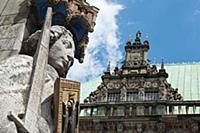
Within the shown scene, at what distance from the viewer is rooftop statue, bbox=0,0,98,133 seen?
11.0 ft

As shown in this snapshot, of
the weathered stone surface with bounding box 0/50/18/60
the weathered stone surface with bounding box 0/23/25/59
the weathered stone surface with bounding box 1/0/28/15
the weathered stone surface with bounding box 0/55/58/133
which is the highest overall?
the weathered stone surface with bounding box 1/0/28/15

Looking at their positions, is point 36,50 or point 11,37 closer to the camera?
point 36,50

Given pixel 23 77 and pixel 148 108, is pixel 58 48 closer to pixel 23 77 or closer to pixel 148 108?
pixel 23 77

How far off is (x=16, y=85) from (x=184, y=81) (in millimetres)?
20460

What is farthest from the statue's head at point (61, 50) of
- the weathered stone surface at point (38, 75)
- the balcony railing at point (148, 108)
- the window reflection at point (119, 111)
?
the window reflection at point (119, 111)

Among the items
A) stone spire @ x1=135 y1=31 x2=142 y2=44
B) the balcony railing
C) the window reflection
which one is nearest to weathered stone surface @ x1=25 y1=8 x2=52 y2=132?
the balcony railing

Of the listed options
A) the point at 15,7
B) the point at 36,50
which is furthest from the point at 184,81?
the point at 36,50

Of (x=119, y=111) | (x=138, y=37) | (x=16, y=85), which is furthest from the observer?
(x=138, y=37)

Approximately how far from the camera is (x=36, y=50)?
→ 3.65 metres

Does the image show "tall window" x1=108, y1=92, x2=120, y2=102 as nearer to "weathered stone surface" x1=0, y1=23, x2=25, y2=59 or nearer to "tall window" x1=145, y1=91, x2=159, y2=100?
"tall window" x1=145, y1=91, x2=159, y2=100

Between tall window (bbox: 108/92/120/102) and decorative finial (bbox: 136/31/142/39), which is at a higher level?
decorative finial (bbox: 136/31/142/39)

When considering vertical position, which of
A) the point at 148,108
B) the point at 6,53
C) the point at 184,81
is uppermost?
the point at 184,81

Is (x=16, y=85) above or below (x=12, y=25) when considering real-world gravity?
below

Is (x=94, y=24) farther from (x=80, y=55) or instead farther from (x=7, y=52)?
(x=7, y=52)
